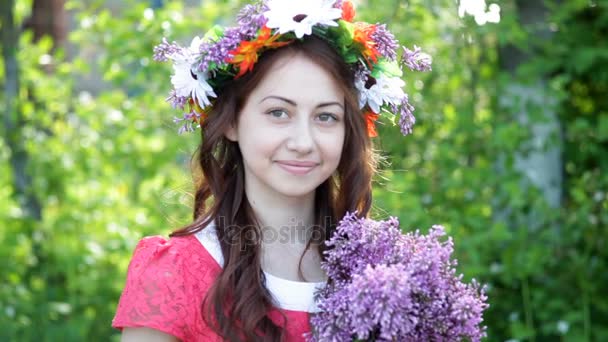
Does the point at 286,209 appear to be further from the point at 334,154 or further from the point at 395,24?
the point at 395,24

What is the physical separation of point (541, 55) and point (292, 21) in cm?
265

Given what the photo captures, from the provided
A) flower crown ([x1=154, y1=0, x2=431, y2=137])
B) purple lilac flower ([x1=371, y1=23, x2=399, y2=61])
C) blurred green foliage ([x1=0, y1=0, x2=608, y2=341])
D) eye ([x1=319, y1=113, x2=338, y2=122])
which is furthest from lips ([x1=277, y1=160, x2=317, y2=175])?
blurred green foliage ([x1=0, y1=0, x2=608, y2=341])

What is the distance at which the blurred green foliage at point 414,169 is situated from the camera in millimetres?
3934

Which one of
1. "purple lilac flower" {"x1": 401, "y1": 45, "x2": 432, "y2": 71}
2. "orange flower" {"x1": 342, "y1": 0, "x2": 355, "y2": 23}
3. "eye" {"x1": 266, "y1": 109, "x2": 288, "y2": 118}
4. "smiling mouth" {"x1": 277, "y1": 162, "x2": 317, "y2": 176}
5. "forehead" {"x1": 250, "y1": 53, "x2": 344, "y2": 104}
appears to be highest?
"orange flower" {"x1": 342, "y1": 0, "x2": 355, "y2": 23}

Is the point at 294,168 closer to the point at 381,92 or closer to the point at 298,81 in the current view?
the point at 298,81

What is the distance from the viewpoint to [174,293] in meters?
2.06

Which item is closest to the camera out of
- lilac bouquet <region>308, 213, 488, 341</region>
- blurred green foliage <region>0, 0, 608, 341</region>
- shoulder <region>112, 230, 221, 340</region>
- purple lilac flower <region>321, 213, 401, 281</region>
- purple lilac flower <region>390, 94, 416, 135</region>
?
lilac bouquet <region>308, 213, 488, 341</region>

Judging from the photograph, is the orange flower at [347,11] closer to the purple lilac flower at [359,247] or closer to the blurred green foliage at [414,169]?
the purple lilac flower at [359,247]

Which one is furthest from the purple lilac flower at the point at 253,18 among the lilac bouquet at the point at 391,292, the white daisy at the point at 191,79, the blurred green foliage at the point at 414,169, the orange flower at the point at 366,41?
the blurred green foliage at the point at 414,169

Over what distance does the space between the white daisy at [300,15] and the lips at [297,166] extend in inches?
11.9

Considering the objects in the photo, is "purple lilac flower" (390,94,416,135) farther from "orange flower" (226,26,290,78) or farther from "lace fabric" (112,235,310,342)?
"lace fabric" (112,235,310,342)

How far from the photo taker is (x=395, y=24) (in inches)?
159

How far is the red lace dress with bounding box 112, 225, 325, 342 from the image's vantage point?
6.71 feet

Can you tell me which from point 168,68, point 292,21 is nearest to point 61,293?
point 168,68
